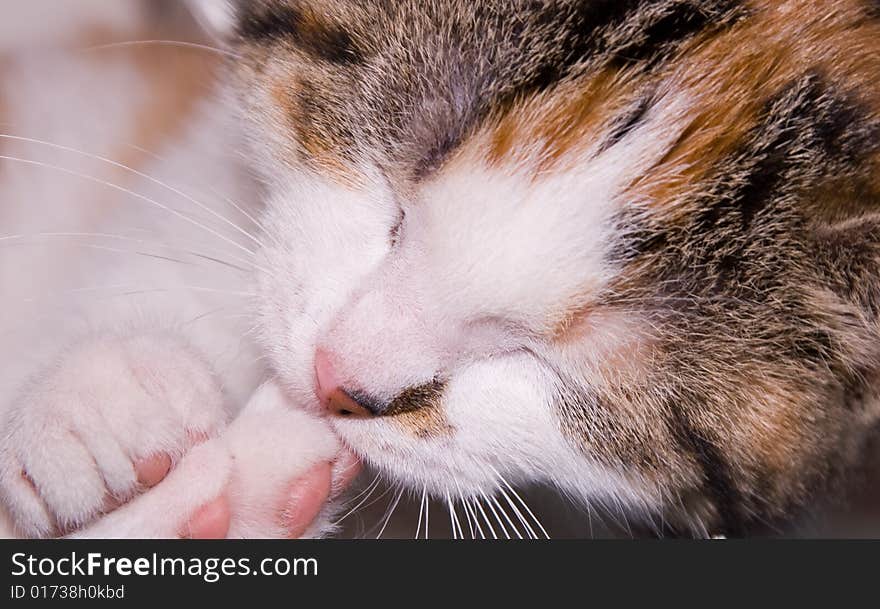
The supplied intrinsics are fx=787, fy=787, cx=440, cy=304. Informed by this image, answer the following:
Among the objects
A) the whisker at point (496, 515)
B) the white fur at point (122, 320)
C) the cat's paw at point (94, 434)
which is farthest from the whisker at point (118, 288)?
the whisker at point (496, 515)

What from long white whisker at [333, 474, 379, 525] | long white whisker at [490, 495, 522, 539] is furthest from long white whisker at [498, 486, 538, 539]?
long white whisker at [333, 474, 379, 525]

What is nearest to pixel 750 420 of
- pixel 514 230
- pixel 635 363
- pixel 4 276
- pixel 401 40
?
pixel 635 363

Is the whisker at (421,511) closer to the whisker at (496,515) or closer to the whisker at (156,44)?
the whisker at (496,515)

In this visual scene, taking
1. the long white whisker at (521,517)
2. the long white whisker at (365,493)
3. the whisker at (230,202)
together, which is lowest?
the long white whisker at (521,517)

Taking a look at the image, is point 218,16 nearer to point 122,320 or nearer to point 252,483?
point 122,320

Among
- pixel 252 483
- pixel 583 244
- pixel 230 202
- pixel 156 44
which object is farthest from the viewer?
pixel 156 44

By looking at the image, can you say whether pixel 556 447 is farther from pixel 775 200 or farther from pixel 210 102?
pixel 210 102

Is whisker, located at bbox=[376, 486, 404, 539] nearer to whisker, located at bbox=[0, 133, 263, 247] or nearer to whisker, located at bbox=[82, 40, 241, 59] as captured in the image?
whisker, located at bbox=[0, 133, 263, 247]

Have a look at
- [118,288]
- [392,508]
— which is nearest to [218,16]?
[118,288]
